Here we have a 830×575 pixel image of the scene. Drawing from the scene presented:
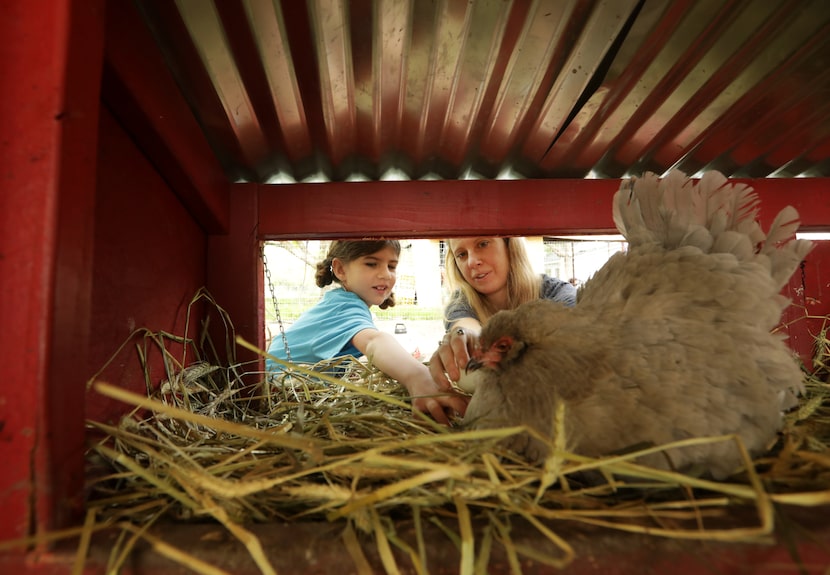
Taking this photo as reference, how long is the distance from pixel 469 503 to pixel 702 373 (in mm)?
730

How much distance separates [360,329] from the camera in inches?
93.4

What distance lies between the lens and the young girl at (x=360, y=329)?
157 cm

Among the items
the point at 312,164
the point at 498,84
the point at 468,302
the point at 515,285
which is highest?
the point at 498,84

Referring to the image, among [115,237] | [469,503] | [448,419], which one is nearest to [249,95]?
[115,237]

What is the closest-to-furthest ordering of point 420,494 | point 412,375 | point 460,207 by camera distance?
point 420,494 < point 412,375 < point 460,207

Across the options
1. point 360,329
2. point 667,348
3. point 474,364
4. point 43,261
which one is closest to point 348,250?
point 360,329

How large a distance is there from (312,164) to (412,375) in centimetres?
107

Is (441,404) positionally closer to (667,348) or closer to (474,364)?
(474,364)

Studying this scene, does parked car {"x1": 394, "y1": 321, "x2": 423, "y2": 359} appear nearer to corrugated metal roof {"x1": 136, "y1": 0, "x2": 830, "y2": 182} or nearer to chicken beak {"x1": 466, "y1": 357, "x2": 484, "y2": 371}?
corrugated metal roof {"x1": 136, "y1": 0, "x2": 830, "y2": 182}

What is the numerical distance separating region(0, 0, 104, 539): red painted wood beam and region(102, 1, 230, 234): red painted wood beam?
35 cm

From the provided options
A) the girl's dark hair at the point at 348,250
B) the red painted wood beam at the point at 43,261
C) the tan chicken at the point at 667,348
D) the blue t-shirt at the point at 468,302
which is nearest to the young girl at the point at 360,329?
the girl's dark hair at the point at 348,250

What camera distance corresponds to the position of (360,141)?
1.83 m

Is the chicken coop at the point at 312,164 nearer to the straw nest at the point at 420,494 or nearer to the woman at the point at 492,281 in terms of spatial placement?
the straw nest at the point at 420,494

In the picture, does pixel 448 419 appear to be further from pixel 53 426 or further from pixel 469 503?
pixel 53 426
